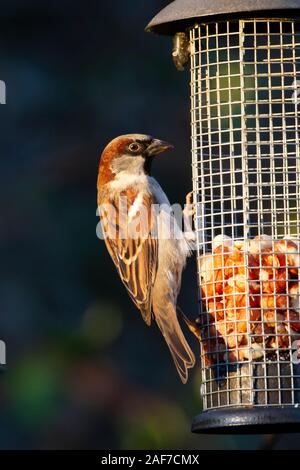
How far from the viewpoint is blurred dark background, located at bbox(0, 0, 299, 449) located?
46.0 ft

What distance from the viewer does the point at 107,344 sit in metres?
14.2

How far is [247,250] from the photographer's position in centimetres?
959

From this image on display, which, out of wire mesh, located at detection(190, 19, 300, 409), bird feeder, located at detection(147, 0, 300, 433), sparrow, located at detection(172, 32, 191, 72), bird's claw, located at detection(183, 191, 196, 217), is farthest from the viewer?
bird's claw, located at detection(183, 191, 196, 217)

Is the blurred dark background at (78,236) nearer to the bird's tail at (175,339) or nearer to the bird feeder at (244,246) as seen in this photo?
the bird's tail at (175,339)

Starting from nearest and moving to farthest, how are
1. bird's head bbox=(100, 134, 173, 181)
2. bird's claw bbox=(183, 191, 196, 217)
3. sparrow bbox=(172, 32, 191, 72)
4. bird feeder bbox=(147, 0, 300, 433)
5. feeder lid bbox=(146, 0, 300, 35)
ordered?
feeder lid bbox=(146, 0, 300, 35) → bird feeder bbox=(147, 0, 300, 433) → sparrow bbox=(172, 32, 191, 72) → bird's claw bbox=(183, 191, 196, 217) → bird's head bbox=(100, 134, 173, 181)

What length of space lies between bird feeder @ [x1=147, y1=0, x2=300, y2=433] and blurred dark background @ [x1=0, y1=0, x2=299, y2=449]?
12.5 feet

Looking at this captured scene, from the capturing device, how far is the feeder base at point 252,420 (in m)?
9.13

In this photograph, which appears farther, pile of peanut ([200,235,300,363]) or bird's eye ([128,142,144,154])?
bird's eye ([128,142,144,154])

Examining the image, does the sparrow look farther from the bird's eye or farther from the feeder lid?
the bird's eye

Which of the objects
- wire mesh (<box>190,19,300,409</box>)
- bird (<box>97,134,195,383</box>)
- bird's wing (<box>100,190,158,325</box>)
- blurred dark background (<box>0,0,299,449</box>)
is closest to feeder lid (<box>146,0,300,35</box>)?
wire mesh (<box>190,19,300,409</box>)

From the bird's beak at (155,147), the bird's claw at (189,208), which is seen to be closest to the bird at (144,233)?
the bird's beak at (155,147)

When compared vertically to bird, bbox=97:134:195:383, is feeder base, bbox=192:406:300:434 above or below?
below

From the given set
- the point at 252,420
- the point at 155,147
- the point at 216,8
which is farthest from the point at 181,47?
the point at 252,420
